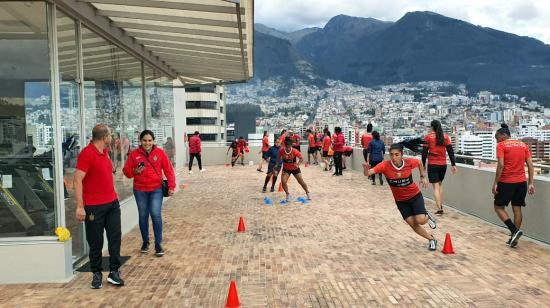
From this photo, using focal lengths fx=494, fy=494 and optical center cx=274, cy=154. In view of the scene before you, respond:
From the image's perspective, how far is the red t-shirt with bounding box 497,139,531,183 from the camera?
23.5 feet

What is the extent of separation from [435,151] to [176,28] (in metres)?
5.42

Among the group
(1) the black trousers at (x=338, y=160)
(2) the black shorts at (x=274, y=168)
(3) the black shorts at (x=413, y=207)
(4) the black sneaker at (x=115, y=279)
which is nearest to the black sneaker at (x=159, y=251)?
(4) the black sneaker at (x=115, y=279)

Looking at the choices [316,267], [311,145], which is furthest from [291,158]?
[311,145]

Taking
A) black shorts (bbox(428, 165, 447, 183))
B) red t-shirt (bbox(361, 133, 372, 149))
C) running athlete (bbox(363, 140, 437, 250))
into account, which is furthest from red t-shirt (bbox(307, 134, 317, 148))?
running athlete (bbox(363, 140, 437, 250))

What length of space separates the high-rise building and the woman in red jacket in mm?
101565

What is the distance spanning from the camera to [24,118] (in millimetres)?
5777

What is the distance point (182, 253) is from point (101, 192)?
2.01 meters

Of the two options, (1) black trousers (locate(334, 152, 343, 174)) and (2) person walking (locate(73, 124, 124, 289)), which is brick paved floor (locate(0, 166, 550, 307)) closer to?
(2) person walking (locate(73, 124, 124, 289))

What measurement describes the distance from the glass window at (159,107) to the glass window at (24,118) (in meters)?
5.87

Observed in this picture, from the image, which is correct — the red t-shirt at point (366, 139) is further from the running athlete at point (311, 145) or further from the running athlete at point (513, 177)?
the running athlete at point (513, 177)

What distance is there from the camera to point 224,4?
6914mm

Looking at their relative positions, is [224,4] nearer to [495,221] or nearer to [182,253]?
[182,253]

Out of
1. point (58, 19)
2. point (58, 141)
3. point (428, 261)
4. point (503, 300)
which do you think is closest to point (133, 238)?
A: point (58, 141)

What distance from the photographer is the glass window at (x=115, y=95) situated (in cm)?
724
